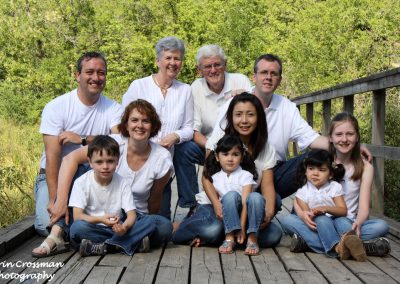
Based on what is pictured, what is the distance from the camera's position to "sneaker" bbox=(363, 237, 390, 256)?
4.09m

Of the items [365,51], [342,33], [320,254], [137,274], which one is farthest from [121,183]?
[342,33]

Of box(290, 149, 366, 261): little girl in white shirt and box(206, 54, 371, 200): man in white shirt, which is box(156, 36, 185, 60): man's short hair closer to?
box(206, 54, 371, 200): man in white shirt

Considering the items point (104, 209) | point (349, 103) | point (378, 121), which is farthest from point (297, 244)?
point (349, 103)

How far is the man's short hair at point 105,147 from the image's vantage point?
4152 mm

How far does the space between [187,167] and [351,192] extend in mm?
1393

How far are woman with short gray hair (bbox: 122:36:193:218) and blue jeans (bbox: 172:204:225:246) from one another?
0.89m

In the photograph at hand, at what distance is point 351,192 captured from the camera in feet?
14.5

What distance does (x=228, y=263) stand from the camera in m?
3.88

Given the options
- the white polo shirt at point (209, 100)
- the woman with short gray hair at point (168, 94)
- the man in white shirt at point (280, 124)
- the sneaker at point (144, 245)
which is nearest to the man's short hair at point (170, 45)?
the woman with short gray hair at point (168, 94)

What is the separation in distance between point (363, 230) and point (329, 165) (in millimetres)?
464

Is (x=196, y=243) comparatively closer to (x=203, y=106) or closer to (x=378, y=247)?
(x=378, y=247)

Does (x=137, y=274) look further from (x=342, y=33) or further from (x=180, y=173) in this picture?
(x=342, y=33)

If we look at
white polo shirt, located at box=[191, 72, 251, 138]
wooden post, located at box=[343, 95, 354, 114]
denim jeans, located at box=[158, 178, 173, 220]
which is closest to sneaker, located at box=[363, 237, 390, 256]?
denim jeans, located at box=[158, 178, 173, 220]

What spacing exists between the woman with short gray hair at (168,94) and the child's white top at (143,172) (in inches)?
28.0
